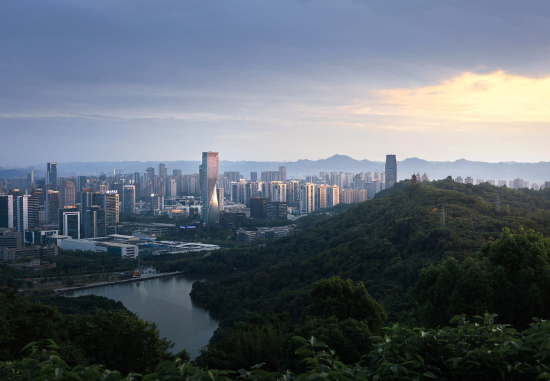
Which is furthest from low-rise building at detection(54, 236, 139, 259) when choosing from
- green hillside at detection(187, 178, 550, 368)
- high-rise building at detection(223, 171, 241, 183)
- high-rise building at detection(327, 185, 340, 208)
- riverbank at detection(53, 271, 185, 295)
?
high-rise building at detection(223, 171, 241, 183)

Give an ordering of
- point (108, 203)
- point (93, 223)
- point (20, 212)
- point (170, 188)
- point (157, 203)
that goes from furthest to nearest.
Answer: point (170, 188) < point (157, 203) < point (108, 203) < point (20, 212) < point (93, 223)

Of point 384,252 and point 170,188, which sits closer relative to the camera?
point 384,252

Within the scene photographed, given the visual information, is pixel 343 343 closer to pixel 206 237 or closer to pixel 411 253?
pixel 411 253

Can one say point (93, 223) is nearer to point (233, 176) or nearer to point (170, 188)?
point (170, 188)

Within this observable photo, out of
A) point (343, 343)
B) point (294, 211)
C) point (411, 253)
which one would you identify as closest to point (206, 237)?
point (294, 211)

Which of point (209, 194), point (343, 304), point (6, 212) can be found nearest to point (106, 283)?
point (343, 304)

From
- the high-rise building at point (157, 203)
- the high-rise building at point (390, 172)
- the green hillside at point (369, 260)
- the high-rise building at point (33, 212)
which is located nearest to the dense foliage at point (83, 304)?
the green hillside at point (369, 260)

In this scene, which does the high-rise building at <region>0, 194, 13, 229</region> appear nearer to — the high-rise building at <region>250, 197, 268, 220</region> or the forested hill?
the forested hill
